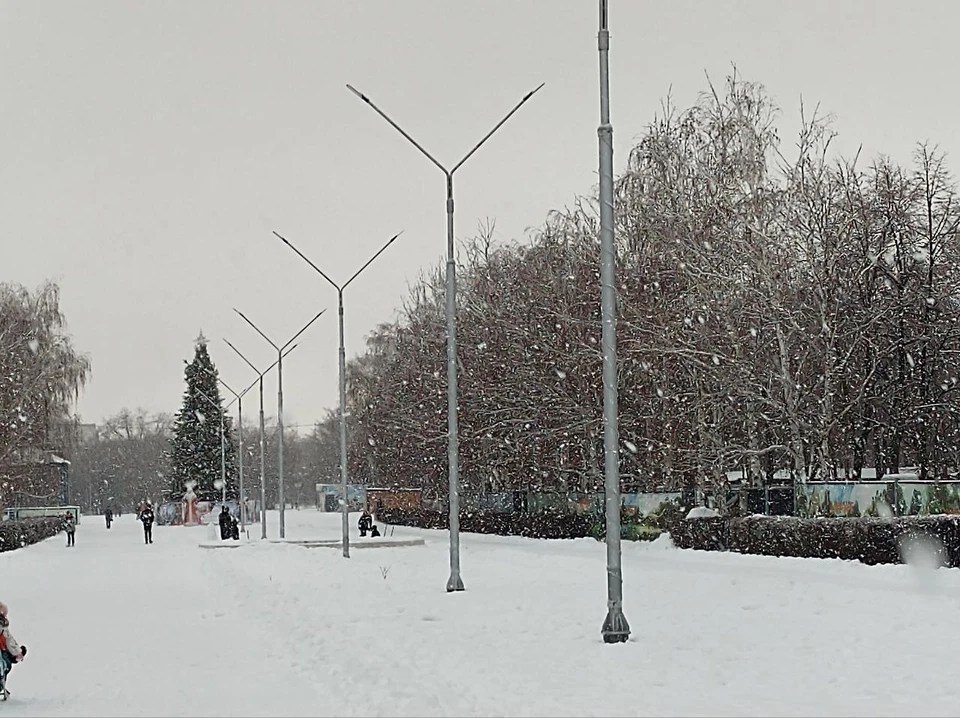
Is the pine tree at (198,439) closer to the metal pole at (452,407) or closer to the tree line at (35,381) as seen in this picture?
the tree line at (35,381)

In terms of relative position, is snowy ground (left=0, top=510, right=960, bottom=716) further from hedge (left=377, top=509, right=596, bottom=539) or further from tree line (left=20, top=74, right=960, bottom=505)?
hedge (left=377, top=509, right=596, bottom=539)

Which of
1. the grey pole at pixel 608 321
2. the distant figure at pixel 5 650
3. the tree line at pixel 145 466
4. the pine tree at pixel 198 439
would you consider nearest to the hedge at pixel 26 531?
the pine tree at pixel 198 439

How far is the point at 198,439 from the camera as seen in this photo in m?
115

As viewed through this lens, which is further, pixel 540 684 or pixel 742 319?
pixel 742 319

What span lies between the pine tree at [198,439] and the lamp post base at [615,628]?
98.2 meters

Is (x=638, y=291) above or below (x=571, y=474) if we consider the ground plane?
above

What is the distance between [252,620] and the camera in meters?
21.4

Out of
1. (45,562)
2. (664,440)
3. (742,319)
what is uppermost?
(742,319)

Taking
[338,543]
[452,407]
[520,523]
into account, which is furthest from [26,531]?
[452,407]

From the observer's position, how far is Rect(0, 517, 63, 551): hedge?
56844mm

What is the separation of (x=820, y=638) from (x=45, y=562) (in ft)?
107

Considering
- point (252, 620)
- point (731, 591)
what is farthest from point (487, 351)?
point (252, 620)

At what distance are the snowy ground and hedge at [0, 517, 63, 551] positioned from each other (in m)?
25.4

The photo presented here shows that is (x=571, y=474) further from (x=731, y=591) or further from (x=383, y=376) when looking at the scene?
(x=731, y=591)
